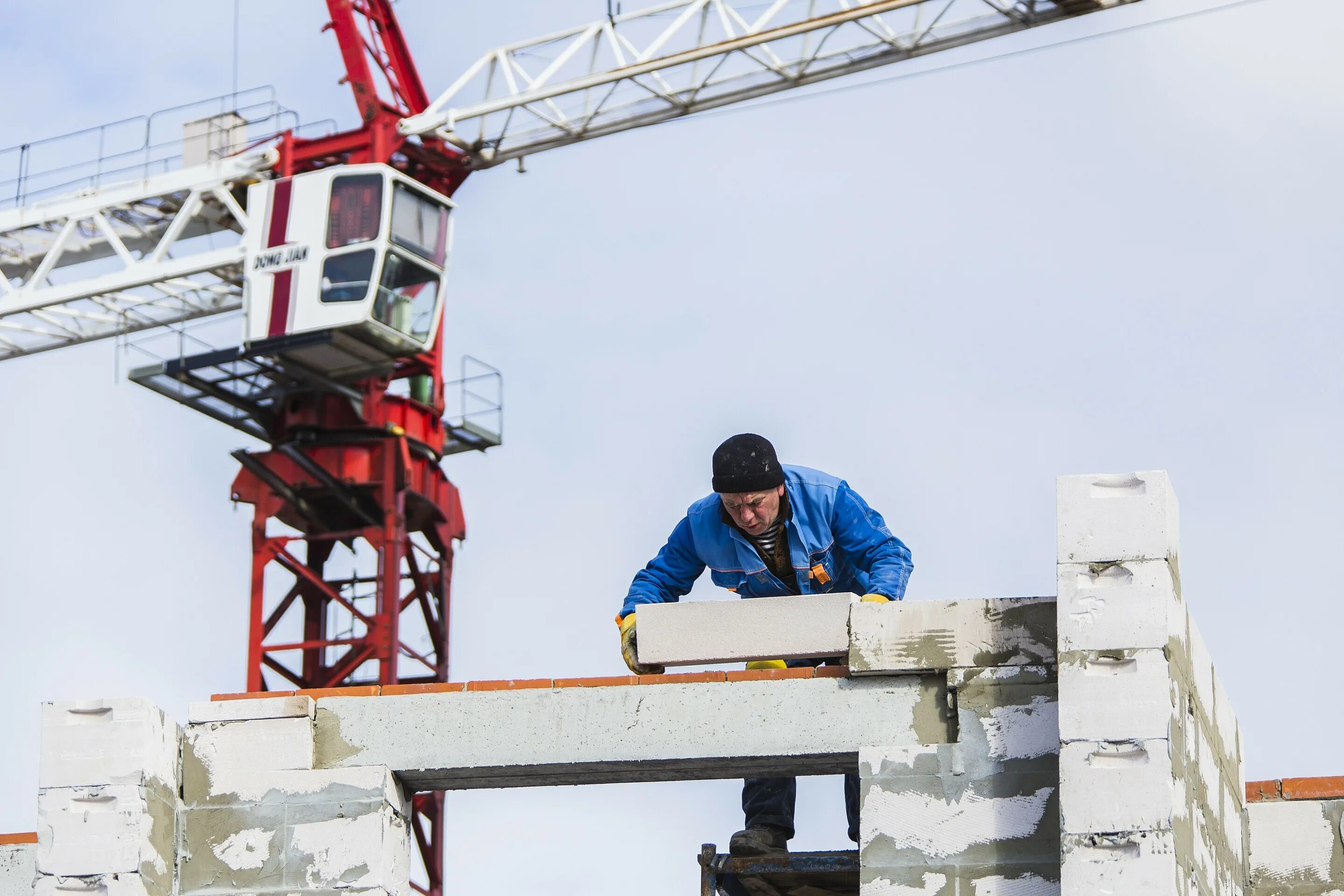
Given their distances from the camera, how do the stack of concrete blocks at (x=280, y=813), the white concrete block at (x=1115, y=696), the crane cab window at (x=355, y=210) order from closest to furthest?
the white concrete block at (x=1115, y=696)
the stack of concrete blocks at (x=280, y=813)
the crane cab window at (x=355, y=210)

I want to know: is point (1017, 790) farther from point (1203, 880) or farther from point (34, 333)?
point (34, 333)

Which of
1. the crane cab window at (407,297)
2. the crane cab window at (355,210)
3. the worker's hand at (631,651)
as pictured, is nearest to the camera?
the worker's hand at (631,651)

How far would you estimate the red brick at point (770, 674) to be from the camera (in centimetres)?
1124

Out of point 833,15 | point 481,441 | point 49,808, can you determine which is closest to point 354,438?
point 481,441

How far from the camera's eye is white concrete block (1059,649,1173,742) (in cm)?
1027

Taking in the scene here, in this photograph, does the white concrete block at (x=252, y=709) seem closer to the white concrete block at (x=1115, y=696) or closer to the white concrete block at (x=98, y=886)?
the white concrete block at (x=98, y=886)

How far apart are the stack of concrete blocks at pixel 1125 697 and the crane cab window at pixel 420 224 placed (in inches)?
926

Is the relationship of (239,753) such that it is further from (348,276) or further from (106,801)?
(348,276)

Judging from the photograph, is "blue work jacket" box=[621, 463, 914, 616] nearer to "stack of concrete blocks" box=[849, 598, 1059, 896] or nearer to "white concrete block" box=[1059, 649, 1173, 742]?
"stack of concrete blocks" box=[849, 598, 1059, 896]

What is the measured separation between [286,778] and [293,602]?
2316cm

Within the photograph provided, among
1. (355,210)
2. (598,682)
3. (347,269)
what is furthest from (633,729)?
(355,210)

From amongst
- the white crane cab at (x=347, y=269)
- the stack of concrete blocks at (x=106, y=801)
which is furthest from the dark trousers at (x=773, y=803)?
the white crane cab at (x=347, y=269)

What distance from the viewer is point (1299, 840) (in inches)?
491

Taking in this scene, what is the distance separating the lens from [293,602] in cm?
3434
